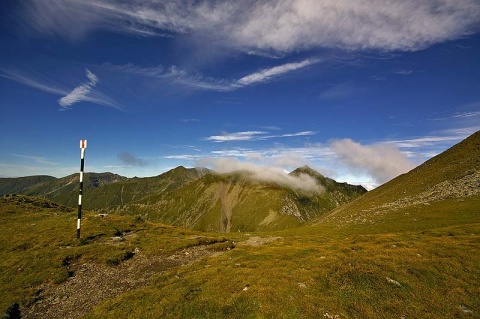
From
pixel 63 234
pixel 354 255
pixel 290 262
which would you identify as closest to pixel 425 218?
pixel 354 255

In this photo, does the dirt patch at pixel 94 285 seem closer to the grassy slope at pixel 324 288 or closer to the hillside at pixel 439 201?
the grassy slope at pixel 324 288

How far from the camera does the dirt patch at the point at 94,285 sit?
2139cm

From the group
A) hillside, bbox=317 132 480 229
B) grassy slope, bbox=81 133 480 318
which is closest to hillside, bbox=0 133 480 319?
grassy slope, bbox=81 133 480 318

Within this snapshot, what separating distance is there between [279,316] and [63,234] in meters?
41.1

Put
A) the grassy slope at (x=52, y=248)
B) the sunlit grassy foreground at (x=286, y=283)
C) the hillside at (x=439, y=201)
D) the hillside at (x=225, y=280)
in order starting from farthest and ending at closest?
1. the hillside at (x=439, y=201)
2. the grassy slope at (x=52, y=248)
3. the hillside at (x=225, y=280)
4. the sunlit grassy foreground at (x=286, y=283)

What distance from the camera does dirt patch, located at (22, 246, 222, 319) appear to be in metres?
21.4

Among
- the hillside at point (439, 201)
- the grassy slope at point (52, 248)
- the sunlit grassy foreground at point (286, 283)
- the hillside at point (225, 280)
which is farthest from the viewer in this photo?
the hillside at point (439, 201)

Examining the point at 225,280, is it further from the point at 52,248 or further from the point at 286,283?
the point at 52,248

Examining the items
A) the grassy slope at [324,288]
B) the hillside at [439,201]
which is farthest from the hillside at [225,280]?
the hillside at [439,201]

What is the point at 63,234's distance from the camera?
143 feet

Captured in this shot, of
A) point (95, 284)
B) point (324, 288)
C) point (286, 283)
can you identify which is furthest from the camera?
point (95, 284)

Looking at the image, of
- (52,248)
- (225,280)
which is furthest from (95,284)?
(52,248)

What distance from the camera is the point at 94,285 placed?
84.6 ft

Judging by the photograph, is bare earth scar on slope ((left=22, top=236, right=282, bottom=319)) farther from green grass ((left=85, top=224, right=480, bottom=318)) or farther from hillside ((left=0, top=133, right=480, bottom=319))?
green grass ((left=85, top=224, right=480, bottom=318))
